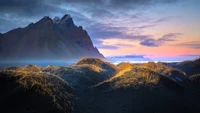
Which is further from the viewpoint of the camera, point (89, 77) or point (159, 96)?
point (89, 77)

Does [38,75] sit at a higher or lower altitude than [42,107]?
higher

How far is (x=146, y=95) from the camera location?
12727 mm

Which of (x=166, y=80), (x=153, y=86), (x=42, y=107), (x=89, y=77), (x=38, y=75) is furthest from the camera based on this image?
(x=89, y=77)

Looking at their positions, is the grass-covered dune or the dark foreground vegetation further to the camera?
the dark foreground vegetation

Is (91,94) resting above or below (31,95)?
below

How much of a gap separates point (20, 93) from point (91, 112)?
12.0ft

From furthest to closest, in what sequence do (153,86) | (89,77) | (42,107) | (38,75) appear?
(89,77), (153,86), (38,75), (42,107)

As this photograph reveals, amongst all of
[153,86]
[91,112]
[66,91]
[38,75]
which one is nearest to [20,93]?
[38,75]

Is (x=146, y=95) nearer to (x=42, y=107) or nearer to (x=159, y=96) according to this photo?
(x=159, y=96)

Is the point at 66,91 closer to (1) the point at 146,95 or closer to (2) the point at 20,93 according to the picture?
(2) the point at 20,93

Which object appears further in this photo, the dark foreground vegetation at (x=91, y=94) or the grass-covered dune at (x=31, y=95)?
the dark foreground vegetation at (x=91, y=94)

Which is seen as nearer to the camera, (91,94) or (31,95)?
(31,95)

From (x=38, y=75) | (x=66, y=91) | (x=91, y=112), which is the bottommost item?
(x=91, y=112)

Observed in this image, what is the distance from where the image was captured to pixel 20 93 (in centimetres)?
984
